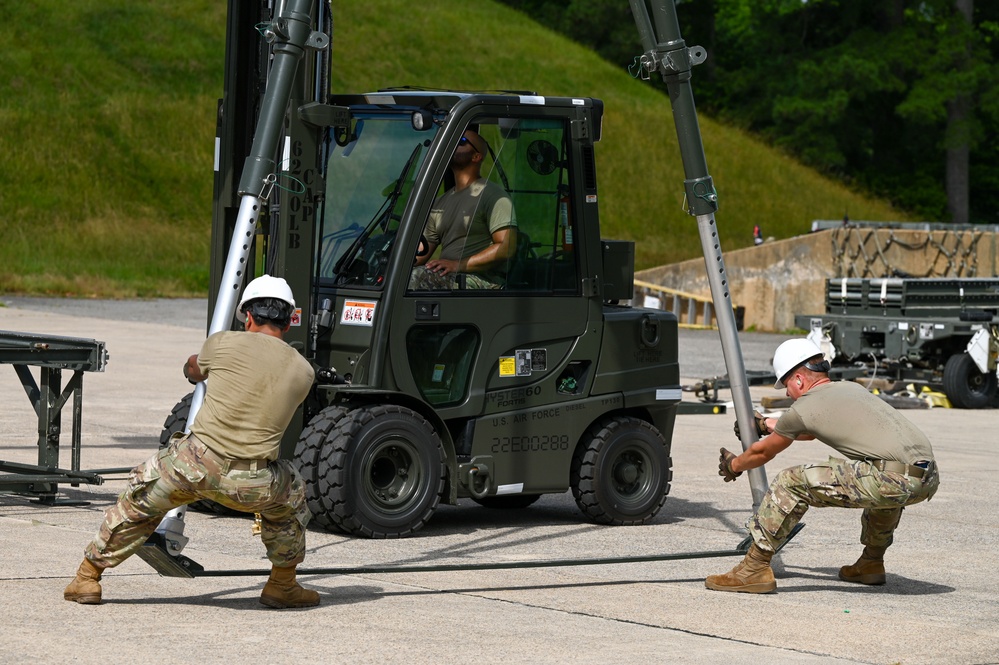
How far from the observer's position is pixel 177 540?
694 centimetres

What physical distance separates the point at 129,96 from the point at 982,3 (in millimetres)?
38667

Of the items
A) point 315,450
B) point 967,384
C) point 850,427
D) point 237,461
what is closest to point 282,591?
point 237,461

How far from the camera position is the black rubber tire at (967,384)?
19078mm

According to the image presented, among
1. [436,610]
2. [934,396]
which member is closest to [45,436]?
[436,610]

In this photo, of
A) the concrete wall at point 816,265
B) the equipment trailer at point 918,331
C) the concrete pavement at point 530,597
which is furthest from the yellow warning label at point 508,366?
the concrete wall at point 816,265

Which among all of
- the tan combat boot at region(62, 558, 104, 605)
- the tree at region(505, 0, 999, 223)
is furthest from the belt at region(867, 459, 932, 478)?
the tree at region(505, 0, 999, 223)

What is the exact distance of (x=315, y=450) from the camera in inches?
336

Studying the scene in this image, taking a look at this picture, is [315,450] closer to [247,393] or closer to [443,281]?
[443,281]

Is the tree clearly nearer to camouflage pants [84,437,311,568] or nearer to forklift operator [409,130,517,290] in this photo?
forklift operator [409,130,517,290]

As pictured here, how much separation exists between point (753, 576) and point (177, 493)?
9.38 feet

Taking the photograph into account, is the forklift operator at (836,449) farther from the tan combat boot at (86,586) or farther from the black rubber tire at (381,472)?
the tan combat boot at (86,586)

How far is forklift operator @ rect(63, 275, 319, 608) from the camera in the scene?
21.6ft

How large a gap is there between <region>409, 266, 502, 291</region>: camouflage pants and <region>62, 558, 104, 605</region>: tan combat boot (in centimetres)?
287

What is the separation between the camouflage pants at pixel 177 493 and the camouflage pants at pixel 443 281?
248cm
